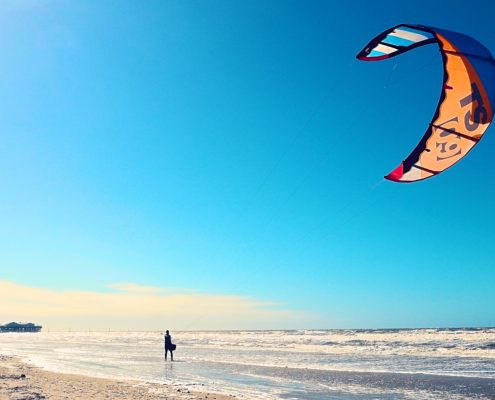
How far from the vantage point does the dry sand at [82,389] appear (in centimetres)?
1128

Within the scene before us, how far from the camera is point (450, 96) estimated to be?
26.6 feet

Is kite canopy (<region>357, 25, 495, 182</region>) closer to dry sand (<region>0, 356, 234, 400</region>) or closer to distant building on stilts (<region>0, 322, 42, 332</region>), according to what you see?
dry sand (<region>0, 356, 234, 400</region>)

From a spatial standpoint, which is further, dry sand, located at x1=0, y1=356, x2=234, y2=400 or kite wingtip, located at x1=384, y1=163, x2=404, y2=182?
dry sand, located at x1=0, y1=356, x2=234, y2=400

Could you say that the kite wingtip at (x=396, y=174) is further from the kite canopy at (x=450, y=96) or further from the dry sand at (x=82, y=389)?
the dry sand at (x=82, y=389)

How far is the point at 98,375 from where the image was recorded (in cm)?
1619

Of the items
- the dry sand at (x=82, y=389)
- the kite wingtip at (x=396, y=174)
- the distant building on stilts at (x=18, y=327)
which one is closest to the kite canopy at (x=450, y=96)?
the kite wingtip at (x=396, y=174)

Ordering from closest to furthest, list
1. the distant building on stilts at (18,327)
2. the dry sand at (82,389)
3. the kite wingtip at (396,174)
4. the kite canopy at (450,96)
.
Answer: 1. the kite canopy at (450,96)
2. the kite wingtip at (396,174)
3. the dry sand at (82,389)
4. the distant building on stilts at (18,327)

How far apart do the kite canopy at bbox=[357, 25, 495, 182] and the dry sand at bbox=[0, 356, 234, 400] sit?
7.17 metres

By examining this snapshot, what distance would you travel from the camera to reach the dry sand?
444 inches

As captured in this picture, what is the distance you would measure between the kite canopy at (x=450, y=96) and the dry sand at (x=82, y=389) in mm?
7171

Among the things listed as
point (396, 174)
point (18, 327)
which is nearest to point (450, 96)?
point (396, 174)

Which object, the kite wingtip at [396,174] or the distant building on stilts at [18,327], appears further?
the distant building on stilts at [18,327]

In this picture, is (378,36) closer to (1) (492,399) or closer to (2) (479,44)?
(2) (479,44)

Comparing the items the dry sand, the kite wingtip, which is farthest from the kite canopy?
the dry sand
